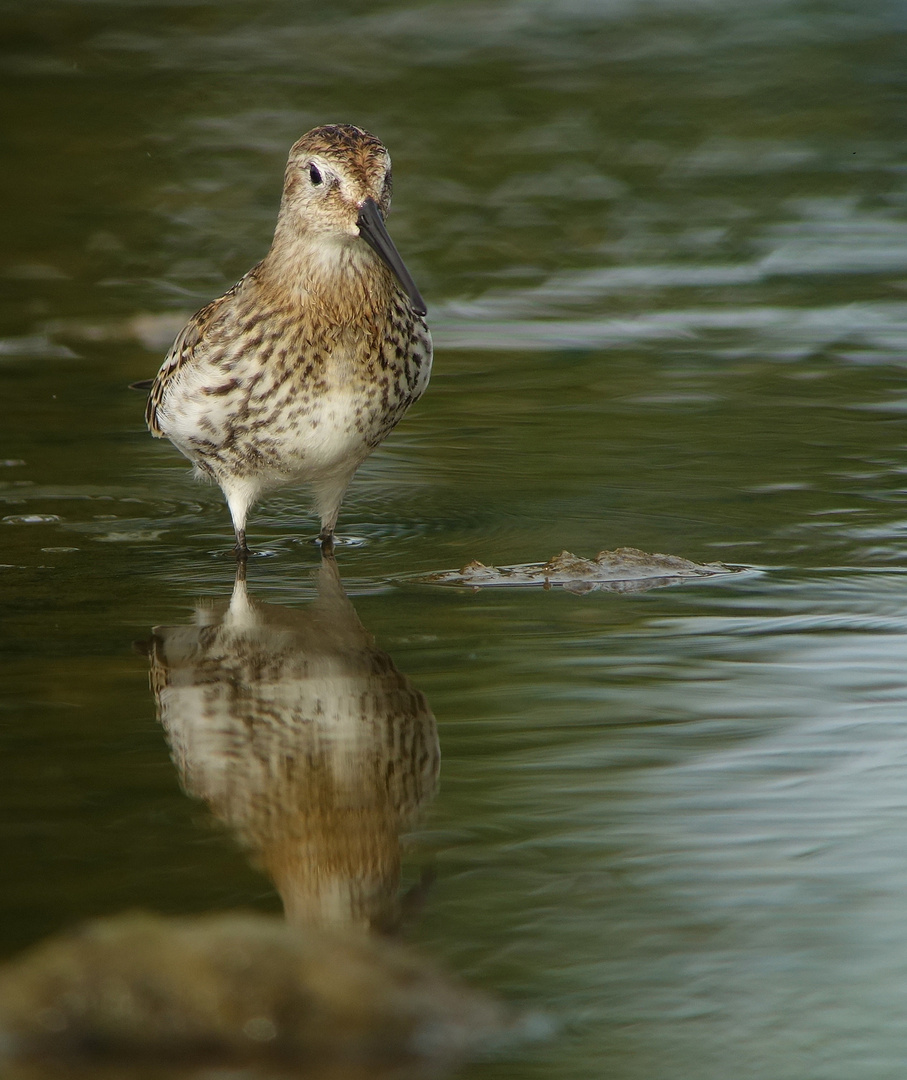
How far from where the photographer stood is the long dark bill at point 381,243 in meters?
6.17

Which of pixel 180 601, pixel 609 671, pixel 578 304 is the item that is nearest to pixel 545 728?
A: pixel 609 671

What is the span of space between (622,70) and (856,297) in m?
5.78

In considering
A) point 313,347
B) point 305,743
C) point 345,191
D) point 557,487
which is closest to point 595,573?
point 313,347

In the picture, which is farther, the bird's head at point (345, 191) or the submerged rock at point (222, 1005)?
the bird's head at point (345, 191)

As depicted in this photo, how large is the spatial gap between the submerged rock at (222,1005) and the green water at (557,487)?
0.53 ft

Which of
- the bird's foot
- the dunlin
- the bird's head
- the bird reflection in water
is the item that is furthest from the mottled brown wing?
the bird reflection in water

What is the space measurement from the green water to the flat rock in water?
136mm

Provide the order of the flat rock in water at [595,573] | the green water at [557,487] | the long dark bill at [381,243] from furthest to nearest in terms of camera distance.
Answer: the long dark bill at [381,243], the flat rock in water at [595,573], the green water at [557,487]

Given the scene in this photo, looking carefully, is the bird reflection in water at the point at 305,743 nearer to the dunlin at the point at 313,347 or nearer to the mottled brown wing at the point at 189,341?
the dunlin at the point at 313,347

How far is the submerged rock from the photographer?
298 centimetres

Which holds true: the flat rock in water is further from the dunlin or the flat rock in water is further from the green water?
the dunlin

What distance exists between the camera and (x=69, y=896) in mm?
3672

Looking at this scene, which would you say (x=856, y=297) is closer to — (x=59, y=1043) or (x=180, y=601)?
(x=180, y=601)

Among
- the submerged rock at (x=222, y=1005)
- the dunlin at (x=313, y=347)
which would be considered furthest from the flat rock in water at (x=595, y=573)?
the submerged rock at (x=222, y=1005)
